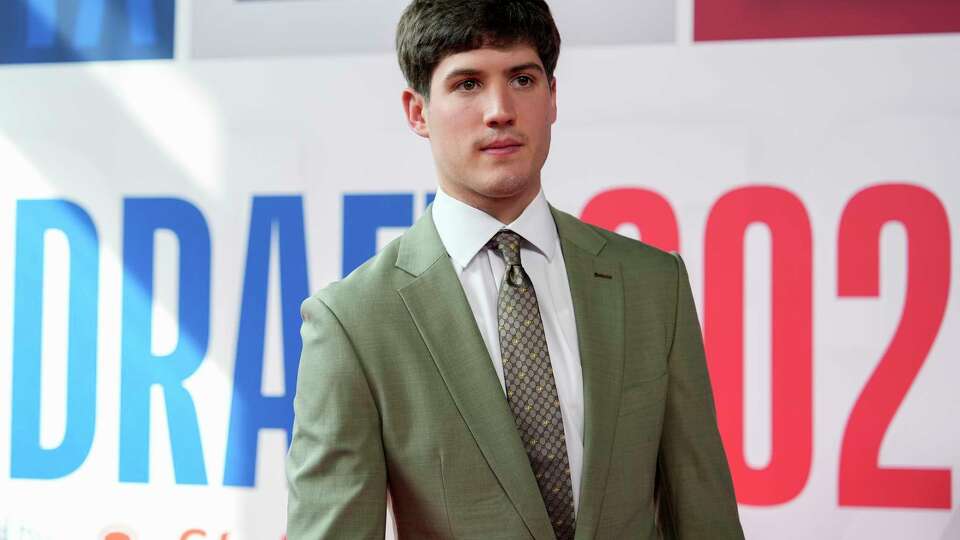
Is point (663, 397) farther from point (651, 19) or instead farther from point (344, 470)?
point (651, 19)

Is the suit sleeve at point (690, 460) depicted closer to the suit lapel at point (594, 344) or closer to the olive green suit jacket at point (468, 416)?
the olive green suit jacket at point (468, 416)

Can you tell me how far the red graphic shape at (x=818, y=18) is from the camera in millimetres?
2447

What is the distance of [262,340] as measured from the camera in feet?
8.94

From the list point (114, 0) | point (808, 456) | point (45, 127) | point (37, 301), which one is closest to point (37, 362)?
point (37, 301)

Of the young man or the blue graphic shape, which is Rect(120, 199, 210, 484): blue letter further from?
the young man

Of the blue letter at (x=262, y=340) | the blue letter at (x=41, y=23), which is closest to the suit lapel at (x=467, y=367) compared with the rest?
the blue letter at (x=262, y=340)

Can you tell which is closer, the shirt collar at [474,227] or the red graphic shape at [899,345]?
the shirt collar at [474,227]

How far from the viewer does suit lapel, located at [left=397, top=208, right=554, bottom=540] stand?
115cm

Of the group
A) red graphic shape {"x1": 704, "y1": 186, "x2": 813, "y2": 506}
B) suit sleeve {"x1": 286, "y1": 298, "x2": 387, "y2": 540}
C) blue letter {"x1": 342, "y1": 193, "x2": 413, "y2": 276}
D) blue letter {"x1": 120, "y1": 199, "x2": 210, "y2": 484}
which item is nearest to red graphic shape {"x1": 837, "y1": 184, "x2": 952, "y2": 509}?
red graphic shape {"x1": 704, "y1": 186, "x2": 813, "y2": 506}

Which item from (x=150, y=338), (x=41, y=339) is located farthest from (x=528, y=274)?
(x=41, y=339)

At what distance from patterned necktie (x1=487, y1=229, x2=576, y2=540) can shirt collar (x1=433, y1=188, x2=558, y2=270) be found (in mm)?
49

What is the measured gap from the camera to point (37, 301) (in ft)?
9.45

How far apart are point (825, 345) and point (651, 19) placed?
1.01 metres

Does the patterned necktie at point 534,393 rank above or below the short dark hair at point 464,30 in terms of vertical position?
below
